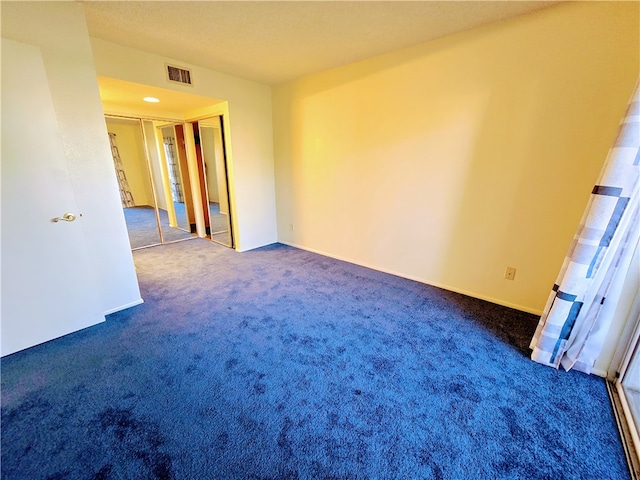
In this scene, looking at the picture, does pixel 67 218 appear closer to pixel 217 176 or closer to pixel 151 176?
pixel 151 176

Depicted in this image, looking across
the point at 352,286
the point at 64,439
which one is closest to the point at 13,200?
the point at 64,439

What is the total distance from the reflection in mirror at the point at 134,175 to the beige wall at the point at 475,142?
8.18ft

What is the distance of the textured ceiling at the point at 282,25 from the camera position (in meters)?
1.88

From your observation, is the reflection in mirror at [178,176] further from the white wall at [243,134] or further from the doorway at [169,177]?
the white wall at [243,134]

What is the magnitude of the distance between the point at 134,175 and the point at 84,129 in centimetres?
249

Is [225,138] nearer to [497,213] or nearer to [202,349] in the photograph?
[202,349]

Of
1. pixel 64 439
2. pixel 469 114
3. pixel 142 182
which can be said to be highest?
pixel 469 114

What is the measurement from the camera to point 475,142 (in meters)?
2.41

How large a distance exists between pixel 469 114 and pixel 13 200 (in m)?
3.55

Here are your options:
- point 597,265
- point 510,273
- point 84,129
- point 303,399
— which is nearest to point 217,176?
point 84,129

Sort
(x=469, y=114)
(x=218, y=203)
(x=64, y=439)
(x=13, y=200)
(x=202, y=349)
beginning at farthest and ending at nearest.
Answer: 1. (x=218, y=203)
2. (x=469, y=114)
3. (x=202, y=349)
4. (x=13, y=200)
5. (x=64, y=439)

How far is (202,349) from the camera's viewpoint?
1954mm

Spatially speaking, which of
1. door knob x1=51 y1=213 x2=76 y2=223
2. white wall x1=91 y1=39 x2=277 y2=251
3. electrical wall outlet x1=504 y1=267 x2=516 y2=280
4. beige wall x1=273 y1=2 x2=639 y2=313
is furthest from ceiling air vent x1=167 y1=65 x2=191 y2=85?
electrical wall outlet x1=504 y1=267 x2=516 y2=280

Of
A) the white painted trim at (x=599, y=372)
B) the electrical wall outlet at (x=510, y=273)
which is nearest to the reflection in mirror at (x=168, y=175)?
the electrical wall outlet at (x=510, y=273)
